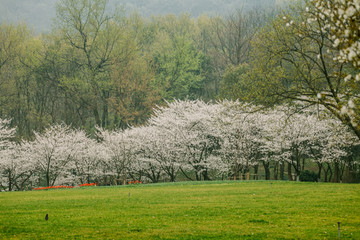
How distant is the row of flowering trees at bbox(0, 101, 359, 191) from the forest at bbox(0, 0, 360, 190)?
12cm

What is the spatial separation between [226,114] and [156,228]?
71.7 ft

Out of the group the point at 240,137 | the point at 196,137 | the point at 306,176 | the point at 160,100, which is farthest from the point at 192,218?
the point at 160,100

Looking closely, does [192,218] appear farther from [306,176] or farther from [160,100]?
[160,100]

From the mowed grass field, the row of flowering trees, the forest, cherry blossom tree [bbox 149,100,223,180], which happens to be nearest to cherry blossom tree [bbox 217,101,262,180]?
the row of flowering trees

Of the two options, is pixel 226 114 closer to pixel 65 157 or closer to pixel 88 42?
pixel 65 157

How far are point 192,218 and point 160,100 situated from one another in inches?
1503

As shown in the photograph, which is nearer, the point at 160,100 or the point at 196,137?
the point at 196,137

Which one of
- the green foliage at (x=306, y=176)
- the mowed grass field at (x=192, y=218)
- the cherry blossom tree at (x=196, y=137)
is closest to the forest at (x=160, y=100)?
the cherry blossom tree at (x=196, y=137)

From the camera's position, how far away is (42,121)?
46250 millimetres

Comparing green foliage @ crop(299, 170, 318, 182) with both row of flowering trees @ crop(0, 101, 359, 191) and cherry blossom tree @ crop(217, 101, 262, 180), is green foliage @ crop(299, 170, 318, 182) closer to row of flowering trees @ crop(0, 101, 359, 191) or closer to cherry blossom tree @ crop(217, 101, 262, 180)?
row of flowering trees @ crop(0, 101, 359, 191)

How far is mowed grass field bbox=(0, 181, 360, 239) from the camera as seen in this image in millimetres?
9508

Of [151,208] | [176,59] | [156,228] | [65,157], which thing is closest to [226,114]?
[65,157]

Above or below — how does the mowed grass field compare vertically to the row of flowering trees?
below

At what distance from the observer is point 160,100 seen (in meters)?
49.3
